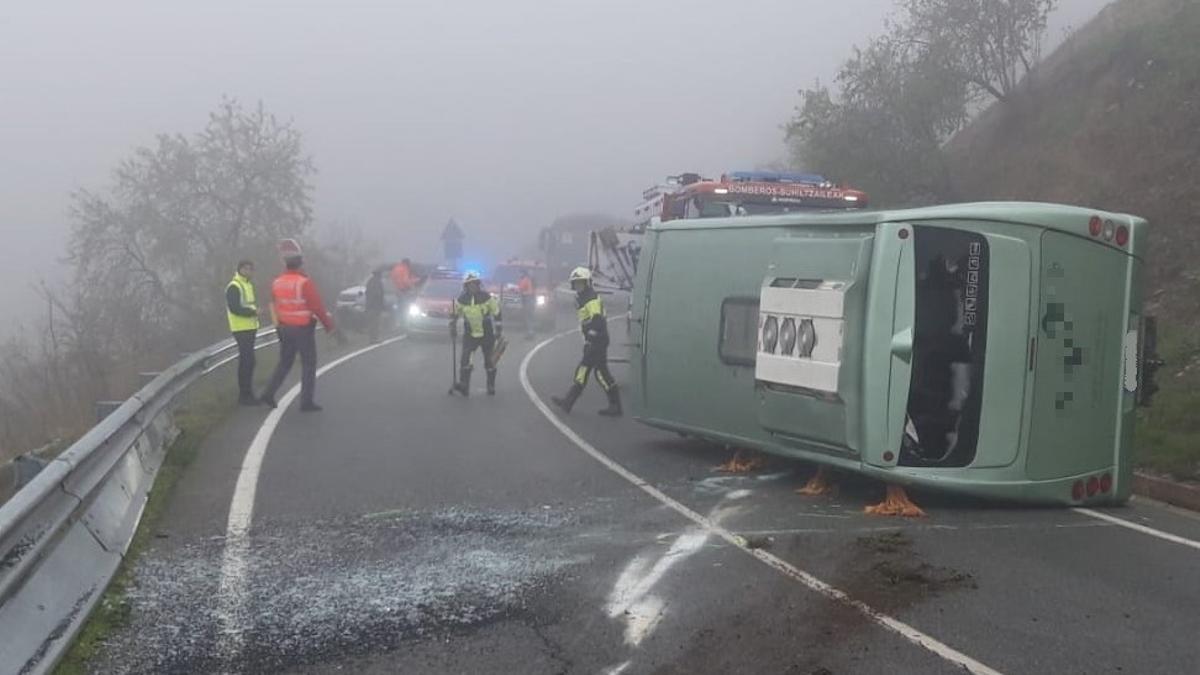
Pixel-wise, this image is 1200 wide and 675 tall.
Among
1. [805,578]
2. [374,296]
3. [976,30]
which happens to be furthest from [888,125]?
[805,578]

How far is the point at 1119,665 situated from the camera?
5180 mm

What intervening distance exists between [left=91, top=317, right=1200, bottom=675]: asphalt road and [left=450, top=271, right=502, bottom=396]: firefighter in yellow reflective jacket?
18.8 feet

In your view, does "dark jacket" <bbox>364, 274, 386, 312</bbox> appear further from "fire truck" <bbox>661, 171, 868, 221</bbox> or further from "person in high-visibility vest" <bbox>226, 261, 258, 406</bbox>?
"person in high-visibility vest" <bbox>226, 261, 258, 406</bbox>

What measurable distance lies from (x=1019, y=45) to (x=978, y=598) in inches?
845

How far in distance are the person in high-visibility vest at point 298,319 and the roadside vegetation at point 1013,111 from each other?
450 inches

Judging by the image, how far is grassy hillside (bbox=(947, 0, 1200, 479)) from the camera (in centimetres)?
1285

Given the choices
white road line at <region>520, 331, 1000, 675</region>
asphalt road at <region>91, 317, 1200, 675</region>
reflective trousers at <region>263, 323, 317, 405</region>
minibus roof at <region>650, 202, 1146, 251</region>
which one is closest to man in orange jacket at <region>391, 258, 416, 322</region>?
reflective trousers at <region>263, 323, 317, 405</region>

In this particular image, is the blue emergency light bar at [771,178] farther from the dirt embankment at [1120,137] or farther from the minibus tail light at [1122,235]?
the minibus tail light at [1122,235]

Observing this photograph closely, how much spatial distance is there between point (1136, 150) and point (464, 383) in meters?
11.3

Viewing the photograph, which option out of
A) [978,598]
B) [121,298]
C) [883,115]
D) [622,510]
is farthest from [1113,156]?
[121,298]

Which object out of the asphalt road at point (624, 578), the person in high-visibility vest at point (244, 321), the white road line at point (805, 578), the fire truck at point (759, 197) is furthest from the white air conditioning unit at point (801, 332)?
the fire truck at point (759, 197)

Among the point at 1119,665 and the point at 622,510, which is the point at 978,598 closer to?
the point at 1119,665

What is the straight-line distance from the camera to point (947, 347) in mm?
8203

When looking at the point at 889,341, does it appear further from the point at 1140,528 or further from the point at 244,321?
the point at 244,321
